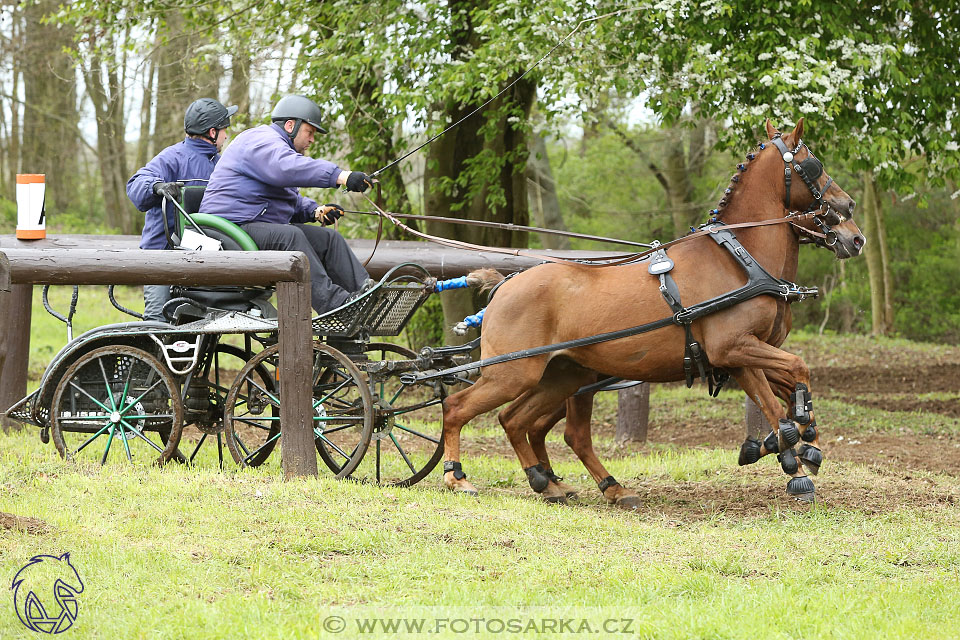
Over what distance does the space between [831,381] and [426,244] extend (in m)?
7.91

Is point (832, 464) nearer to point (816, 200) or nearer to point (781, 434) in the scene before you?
point (781, 434)

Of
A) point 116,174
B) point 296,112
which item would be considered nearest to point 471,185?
point 296,112

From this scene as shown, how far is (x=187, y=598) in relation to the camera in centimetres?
434

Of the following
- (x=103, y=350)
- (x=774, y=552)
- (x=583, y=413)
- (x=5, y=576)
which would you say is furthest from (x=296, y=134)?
(x=774, y=552)

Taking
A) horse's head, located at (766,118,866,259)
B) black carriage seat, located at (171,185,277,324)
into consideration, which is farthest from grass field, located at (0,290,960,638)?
horse's head, located at (766,118,866,259)

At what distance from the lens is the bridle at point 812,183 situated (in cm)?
669

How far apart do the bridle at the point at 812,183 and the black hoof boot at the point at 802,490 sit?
1478mm

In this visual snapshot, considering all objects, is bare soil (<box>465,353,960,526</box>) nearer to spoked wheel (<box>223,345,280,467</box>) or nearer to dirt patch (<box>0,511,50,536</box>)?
spoked wheel (<box>223,345,280,467</box>)

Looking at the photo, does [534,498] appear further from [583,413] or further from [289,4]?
[289,4]

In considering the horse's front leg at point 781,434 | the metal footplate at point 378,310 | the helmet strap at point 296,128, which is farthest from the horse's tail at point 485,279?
the horse's front leg at point 781,434

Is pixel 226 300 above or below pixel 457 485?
above

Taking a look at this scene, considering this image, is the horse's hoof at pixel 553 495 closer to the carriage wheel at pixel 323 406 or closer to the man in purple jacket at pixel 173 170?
the carriage wheel at pixel 323 406

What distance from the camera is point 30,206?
28.0 feet

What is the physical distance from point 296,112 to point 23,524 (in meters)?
3.21
